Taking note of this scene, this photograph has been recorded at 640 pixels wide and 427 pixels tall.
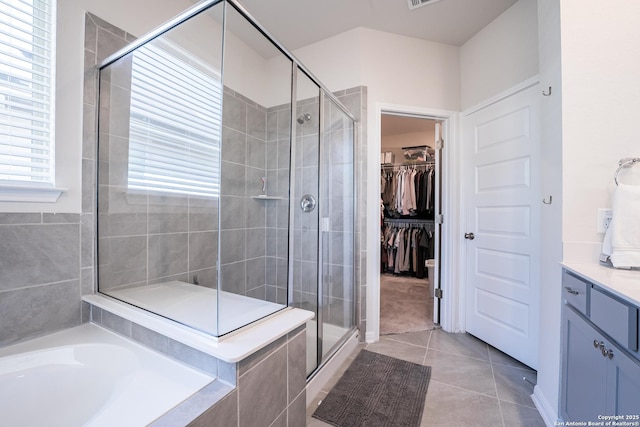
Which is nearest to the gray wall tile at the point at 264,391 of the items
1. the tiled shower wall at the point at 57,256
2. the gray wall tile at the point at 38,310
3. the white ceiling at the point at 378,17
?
the tiled shower wall at the point at 57,256

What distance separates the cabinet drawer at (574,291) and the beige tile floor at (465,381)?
75 cm

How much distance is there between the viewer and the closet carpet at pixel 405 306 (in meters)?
2.57

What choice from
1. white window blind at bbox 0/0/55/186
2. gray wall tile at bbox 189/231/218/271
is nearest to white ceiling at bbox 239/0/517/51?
white window blind at bbox 0/0/55/186

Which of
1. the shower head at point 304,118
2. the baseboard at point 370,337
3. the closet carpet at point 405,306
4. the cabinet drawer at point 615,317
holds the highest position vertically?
the shower head at point 304,118

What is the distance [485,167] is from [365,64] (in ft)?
4.53

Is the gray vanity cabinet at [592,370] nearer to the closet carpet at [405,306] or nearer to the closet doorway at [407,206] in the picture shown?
the closet carpet at [405,306]

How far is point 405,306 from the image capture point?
314cm

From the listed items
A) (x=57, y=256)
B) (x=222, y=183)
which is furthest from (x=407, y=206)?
(x=57, y=256)

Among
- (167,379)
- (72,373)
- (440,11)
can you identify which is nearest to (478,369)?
(167,379)

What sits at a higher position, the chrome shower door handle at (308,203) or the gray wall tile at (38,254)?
the chrome shower door handle at (308,203)

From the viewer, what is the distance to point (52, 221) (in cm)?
130

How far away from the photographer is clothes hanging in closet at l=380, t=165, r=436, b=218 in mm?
4234

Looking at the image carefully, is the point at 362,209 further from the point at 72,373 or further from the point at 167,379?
the point at 72,373

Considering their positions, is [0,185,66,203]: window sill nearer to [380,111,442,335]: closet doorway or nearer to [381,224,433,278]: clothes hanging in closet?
[380,111,442,335]: closet doorway
